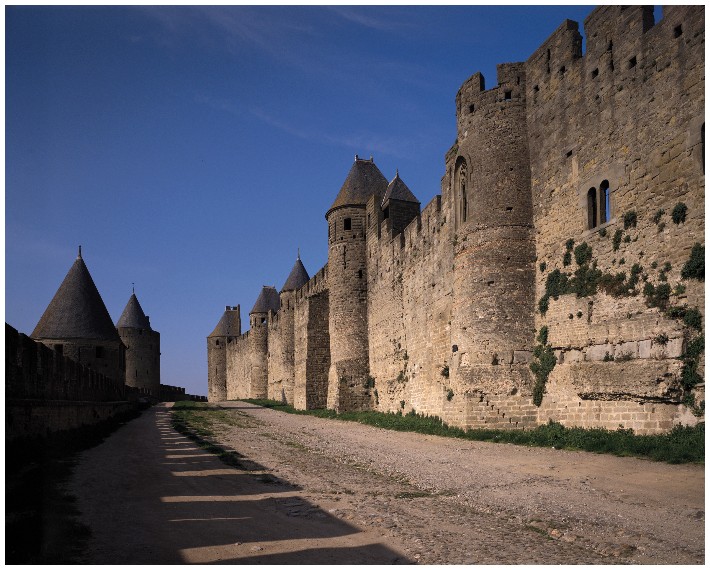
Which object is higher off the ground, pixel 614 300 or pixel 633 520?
pixel 614 300

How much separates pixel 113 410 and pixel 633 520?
21285mm

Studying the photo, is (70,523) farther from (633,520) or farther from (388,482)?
(633,520)

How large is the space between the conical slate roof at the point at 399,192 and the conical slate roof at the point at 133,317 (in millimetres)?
36976

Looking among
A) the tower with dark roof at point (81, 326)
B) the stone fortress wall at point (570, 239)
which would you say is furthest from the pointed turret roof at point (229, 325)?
the stone fortress wall at point (570, 239)

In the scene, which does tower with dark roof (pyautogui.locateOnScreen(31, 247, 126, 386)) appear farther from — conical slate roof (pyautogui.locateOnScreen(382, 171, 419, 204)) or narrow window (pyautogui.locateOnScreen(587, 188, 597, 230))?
narrow window (pyautogui.locateOnScreen(587, 188, 597, 230))

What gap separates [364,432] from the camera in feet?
60.4

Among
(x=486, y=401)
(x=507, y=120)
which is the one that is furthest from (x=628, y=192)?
(x=486, y=401)

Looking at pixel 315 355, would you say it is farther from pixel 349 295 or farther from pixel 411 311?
pixel 411 311

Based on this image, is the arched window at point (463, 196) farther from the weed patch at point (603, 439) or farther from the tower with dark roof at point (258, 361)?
the tower with dark roof at point (258, 361)

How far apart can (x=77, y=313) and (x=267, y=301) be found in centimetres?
2997

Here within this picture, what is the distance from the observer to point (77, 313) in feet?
95.6

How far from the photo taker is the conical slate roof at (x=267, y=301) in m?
58.2

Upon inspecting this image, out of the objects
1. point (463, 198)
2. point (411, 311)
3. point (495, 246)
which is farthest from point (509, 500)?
point (411, 311)

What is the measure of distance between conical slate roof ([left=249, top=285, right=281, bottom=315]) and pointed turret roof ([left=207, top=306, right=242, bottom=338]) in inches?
366
